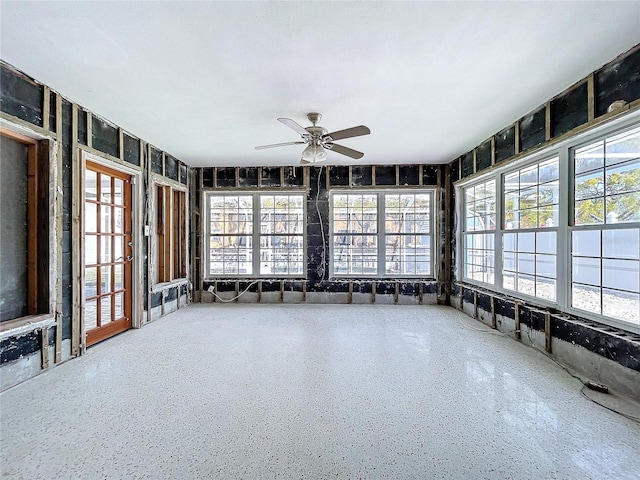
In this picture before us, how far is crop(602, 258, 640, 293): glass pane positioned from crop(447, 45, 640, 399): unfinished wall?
38cm

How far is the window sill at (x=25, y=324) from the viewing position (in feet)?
8.01

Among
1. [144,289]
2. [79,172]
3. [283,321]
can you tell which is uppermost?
[79,172]

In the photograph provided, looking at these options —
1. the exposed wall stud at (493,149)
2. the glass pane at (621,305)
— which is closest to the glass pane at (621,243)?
the glass pane at (621,305)

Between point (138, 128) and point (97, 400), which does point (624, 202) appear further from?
point (138, 128)

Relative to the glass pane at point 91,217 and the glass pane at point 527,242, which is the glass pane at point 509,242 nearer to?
the glass pane at point 527,242

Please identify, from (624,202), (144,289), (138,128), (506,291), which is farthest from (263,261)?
(624,202)

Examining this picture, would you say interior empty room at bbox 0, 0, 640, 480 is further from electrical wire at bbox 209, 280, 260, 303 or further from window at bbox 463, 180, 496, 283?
electrical wire at bbox 209, 280, 260, 303

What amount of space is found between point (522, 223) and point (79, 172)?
5.36m

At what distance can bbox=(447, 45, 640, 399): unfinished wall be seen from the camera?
2318mm

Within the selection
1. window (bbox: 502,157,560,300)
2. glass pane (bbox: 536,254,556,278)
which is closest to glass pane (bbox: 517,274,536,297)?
window (bbox: 502,157,560,300)

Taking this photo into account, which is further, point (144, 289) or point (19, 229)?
point (144, 289)

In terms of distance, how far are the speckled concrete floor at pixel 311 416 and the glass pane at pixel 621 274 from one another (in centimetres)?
94

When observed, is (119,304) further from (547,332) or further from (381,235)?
(547,332)

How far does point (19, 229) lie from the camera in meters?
2.73
